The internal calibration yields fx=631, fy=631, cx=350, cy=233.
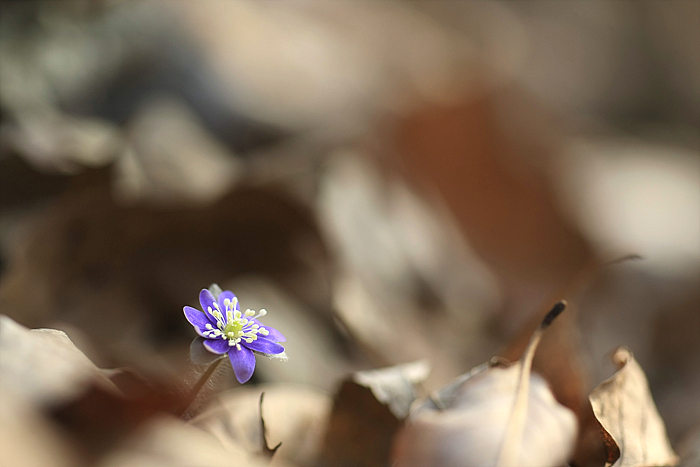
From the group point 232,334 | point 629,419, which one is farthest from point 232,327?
point 629,419

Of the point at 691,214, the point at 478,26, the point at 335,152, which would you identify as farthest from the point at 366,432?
the point at 478,26

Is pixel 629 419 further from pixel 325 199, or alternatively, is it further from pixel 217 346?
pixel 325 199

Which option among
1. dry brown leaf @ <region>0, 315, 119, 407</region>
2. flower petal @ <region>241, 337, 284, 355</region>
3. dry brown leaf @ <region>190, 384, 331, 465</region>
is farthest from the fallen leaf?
dry brown leaf @ <region>0, 315, 119, 407</region>

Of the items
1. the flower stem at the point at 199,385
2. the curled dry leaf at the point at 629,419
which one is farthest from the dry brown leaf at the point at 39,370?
the curled dry leaf at the point at 629,419

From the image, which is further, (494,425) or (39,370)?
(494,425)

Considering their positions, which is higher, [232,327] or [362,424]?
[232,327]

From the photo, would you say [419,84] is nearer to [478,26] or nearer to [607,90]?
[478,26]
